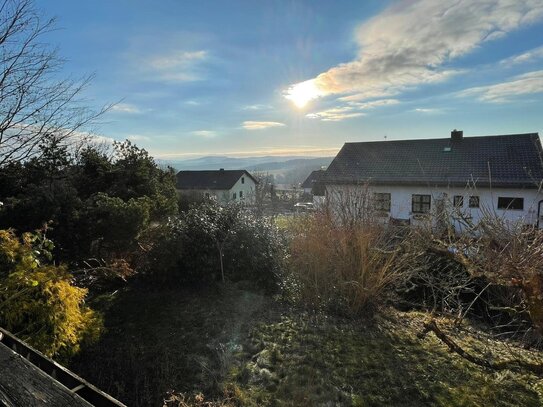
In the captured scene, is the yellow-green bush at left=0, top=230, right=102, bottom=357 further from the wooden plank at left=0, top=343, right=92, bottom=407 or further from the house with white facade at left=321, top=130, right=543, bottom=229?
the house with white facade at left=321, top=130, right=543, bottom=229

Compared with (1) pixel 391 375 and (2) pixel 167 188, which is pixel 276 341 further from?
(2) pixel 167 188

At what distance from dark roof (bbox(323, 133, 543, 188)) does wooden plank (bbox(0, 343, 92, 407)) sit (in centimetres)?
1774

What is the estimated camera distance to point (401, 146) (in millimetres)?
21875

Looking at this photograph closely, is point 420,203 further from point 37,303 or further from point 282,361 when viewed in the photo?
point 37,303

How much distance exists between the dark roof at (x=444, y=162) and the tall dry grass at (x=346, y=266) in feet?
38.1

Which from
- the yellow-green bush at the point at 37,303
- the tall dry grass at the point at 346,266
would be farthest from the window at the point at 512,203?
the yellow-green bush at the point at 37,303

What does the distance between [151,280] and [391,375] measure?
505 cm

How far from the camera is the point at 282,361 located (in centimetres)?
451

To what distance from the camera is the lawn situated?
12.4 ft

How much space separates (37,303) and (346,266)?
5.03 meters

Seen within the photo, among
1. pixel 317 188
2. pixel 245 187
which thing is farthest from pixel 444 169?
pixel 245 187

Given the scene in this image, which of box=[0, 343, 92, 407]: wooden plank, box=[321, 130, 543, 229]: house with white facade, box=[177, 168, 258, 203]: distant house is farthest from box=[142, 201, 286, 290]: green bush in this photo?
box=[177, 168, 258, 203]: distant house

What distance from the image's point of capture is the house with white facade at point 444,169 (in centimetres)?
1669

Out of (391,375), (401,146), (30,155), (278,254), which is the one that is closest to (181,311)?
(278,254)
